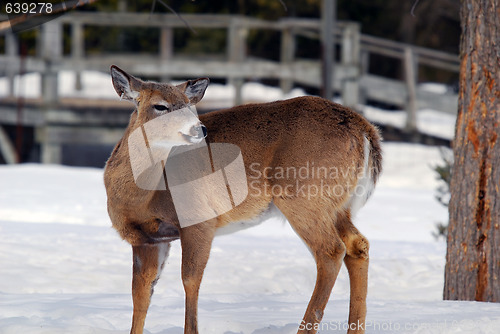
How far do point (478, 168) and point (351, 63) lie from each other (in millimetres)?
9308

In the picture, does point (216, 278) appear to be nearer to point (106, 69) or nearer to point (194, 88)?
point (194, 88)

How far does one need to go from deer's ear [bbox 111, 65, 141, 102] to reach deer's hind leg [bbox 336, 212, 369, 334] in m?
1.43

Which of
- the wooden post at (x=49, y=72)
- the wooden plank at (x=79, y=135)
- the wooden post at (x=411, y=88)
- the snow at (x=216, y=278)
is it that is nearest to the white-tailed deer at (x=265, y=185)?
the snow at (x=216, y=278)

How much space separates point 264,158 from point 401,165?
440 inches

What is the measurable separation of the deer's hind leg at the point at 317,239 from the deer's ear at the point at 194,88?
0.88m

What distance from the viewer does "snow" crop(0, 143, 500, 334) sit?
16.2ft

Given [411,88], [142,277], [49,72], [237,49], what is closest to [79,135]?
[49,72]

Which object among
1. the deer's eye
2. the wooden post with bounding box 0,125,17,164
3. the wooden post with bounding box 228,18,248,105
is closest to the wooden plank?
the wooden post with bounding box 0,125,17,164

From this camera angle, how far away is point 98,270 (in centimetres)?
688

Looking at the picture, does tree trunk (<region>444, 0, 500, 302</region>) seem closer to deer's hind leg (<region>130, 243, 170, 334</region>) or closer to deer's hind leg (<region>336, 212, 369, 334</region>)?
deer's hind leg (<region>336, 212, 369, 334</region>)

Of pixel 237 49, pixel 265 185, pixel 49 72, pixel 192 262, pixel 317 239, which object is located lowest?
pixel 49 72

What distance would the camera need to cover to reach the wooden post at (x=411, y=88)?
15672 millimetres

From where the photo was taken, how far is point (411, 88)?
15641mm

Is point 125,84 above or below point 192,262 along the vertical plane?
above
